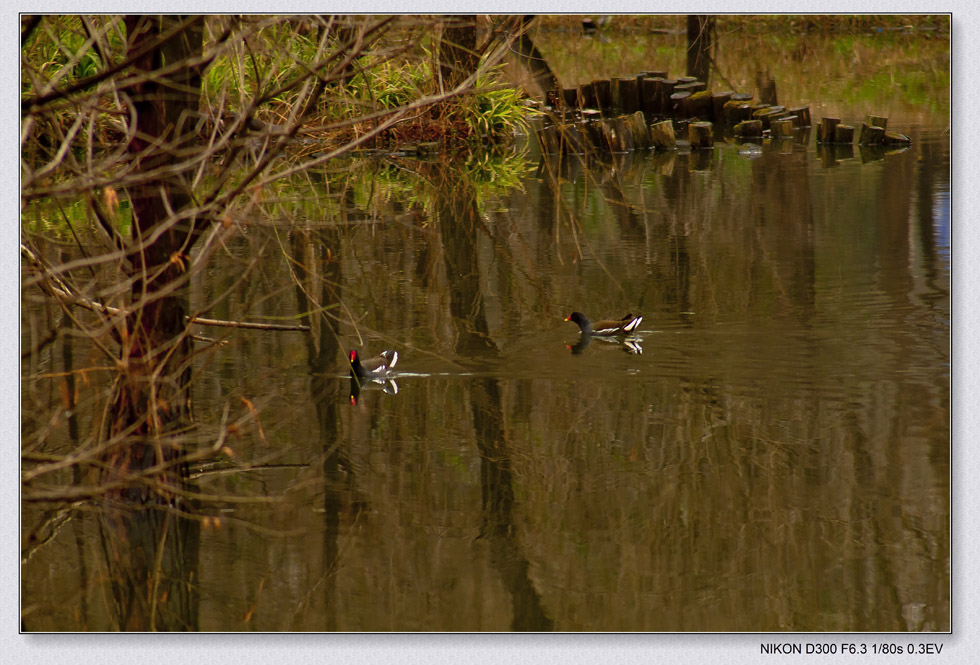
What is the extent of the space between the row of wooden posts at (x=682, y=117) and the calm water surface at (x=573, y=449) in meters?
5.68

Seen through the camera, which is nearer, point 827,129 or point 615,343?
point 615,343

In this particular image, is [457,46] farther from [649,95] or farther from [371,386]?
[649,95]

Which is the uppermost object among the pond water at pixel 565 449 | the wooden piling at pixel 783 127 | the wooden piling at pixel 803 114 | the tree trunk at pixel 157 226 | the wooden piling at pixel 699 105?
the wooden piling at pixel 699 105

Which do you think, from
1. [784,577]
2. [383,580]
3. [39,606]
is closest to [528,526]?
[383,580]

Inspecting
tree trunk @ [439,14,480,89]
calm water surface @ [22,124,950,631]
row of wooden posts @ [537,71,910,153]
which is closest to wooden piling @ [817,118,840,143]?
row of wooden posts @ [537,71,910,153]

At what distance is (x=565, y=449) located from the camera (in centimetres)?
627

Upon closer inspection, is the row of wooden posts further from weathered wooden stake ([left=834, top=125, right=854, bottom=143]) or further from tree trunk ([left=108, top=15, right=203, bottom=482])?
tree trunk ([left=108, top=15, right=203, bottom=482])

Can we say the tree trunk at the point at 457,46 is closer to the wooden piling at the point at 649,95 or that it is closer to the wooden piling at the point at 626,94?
the wooden piling at the point at 626,94

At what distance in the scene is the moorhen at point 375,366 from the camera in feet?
24.3

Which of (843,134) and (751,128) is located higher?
(751,128)

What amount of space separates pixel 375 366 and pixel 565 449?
5.39ft

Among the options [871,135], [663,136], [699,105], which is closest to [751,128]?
[663,136]

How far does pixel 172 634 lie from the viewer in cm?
438

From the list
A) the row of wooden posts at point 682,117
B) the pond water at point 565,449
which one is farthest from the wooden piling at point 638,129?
the pond water at point 565,449
